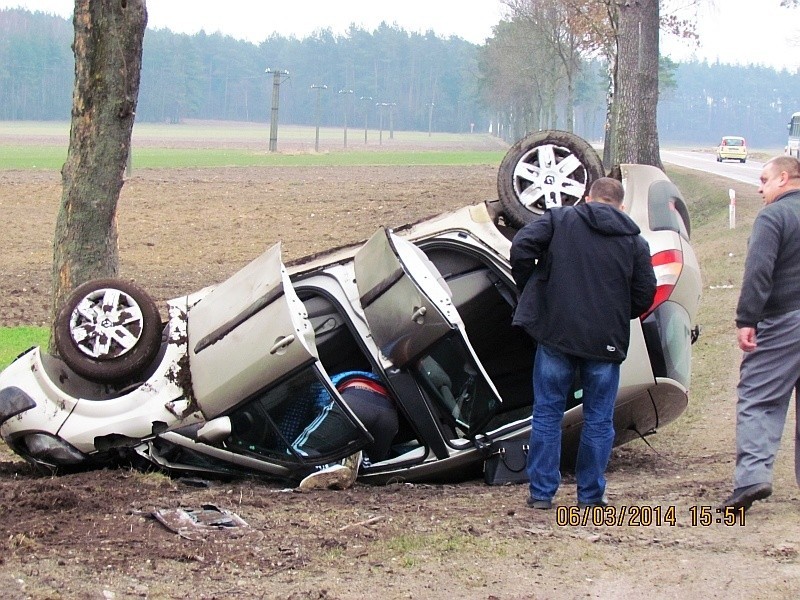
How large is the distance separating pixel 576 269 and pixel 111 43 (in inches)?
169

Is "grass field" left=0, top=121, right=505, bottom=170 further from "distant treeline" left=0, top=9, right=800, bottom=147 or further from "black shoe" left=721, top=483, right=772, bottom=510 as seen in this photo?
"black shoe" left=721, top=483, right=772, bottom=510

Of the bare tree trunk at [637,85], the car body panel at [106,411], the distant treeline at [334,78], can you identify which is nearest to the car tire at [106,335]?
the car body panel at [106,411]

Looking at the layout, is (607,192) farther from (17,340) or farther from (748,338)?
(17,340)

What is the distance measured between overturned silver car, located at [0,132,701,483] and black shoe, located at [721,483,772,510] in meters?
1.11

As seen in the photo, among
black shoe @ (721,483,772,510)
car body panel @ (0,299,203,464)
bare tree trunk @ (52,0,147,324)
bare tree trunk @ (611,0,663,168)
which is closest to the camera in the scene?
black shoe @ (721,483,772,510)

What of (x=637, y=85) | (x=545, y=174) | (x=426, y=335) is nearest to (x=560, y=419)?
(x=426, y=335)

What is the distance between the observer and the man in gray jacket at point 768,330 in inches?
215

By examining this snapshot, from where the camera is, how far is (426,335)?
613cm

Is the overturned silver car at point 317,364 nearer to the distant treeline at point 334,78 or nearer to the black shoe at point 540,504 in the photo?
the black shoe at point 540,504

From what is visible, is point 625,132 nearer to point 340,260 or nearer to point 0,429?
point 340,260

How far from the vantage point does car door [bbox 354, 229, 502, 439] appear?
6117 mm

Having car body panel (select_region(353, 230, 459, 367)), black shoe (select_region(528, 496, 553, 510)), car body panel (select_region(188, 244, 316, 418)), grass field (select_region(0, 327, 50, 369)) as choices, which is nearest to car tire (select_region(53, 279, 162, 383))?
car body panel (select_region(188, 244, 316, 418))

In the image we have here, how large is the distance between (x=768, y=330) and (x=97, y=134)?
5074 mm

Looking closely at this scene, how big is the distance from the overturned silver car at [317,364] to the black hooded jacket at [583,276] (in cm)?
11
